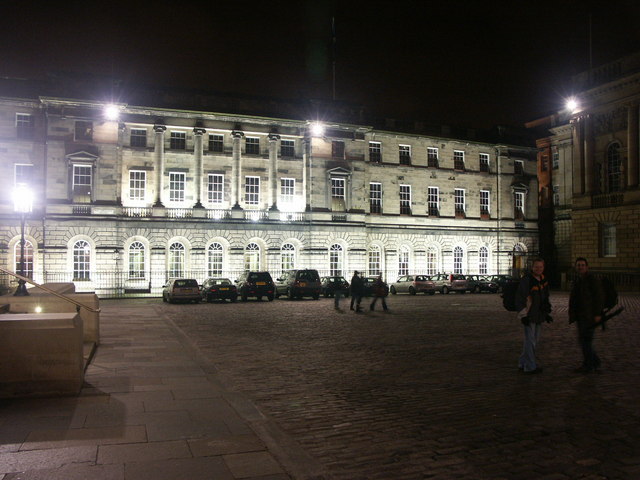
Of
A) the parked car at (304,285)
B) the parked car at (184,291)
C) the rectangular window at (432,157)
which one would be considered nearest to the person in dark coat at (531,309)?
the parked car at (184,291)

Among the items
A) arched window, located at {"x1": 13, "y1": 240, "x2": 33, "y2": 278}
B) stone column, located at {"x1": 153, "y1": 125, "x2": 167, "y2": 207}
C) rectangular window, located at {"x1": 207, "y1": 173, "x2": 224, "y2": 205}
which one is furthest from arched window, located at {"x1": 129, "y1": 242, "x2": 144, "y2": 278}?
arched window, located at {"x1": 13, "y1": 240, "x2": 33, "y2": 278}

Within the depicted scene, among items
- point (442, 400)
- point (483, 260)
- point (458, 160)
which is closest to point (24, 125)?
point (458, 160)

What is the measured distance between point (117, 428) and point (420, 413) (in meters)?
3.79

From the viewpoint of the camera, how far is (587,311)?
1071 centimetres

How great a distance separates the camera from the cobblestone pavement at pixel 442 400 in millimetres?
5902

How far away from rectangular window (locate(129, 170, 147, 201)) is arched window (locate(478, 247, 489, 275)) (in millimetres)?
30454

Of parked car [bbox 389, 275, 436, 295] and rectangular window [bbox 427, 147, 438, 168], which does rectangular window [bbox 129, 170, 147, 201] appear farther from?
rectangular window [bbox 427, 147, 438, 168]

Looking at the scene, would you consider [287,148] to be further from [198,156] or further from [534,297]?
[534,297]

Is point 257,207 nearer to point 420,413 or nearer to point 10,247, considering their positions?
point 10,247

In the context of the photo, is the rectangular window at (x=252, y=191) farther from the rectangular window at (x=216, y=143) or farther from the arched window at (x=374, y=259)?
the arched window at (x=374, y=259)

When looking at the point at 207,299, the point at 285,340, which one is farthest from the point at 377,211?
the point at 285,340

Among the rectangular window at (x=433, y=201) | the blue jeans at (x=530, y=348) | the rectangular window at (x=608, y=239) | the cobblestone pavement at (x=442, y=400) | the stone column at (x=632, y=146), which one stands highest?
the stone column at (x=632, y=146)

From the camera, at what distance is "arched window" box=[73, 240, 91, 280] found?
40.6 metres

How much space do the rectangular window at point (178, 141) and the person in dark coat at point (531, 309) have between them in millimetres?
37013
